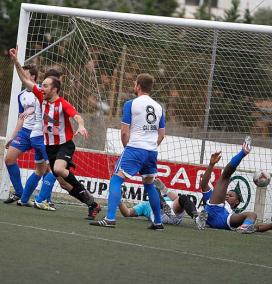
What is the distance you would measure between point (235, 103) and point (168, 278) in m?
8.05

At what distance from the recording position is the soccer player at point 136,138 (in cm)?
1140

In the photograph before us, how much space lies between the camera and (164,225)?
12.9m

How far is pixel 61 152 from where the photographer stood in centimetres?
1250

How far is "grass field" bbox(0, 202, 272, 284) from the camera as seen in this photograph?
25.5 ft

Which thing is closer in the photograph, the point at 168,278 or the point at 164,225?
the point at 168,278

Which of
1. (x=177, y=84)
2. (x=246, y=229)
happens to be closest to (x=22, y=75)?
(x=246, y=229)

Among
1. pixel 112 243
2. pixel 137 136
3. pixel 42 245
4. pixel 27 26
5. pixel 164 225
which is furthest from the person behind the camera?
pixel 27 26

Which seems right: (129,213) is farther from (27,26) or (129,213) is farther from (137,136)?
(27,26)

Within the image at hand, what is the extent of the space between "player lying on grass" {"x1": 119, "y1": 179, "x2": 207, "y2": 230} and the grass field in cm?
21

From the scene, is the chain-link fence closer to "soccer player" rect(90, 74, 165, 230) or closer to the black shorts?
the black shorts

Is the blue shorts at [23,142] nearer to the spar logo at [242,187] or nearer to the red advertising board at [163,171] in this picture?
the red advertising board at [163,171]

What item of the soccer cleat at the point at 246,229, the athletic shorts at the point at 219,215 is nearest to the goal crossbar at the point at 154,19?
the athletic shorts at the point at 219,215

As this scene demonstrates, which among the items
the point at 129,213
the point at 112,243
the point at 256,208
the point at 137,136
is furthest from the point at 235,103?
the point at 112,243

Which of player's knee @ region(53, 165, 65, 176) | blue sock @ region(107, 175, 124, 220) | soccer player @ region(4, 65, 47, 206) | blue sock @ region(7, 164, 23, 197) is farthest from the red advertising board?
blue sock @ region(107, 175, 124, 220)
